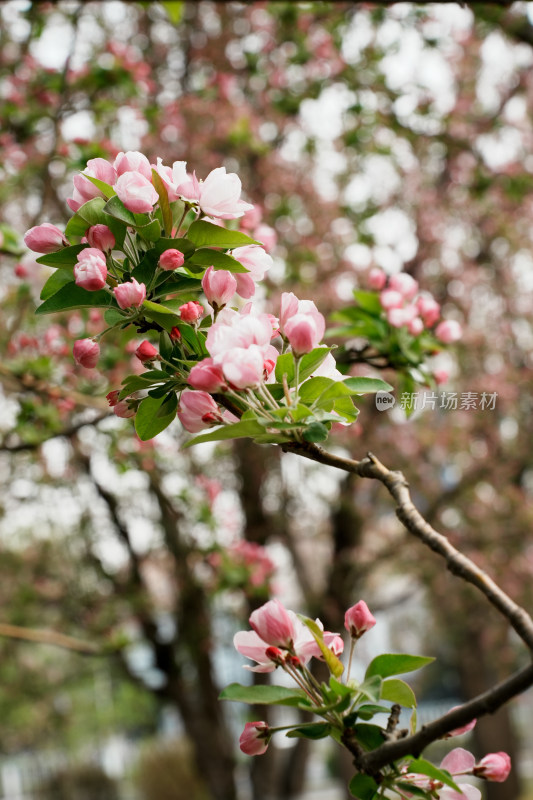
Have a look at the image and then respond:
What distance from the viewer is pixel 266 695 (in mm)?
802

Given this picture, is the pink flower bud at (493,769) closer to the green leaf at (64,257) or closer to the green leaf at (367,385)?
the green leaf at (367,385)

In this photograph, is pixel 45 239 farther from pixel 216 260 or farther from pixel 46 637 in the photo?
pixel 46 637

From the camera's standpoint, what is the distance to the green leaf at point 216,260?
90 cm

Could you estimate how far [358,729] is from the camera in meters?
0.81

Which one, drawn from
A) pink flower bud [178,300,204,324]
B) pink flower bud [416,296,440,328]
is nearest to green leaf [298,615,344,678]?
pink flower bud [178,300,204,324]

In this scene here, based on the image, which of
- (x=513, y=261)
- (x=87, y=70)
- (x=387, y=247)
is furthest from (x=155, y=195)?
(x=513, y=261)

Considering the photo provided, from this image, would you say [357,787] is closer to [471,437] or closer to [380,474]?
[380,474]

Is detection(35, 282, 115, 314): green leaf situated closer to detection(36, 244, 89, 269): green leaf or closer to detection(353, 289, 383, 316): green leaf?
detection(36, 244, 89, 269): green leaf

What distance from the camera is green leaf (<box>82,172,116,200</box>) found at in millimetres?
870

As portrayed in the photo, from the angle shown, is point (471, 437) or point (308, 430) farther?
point (471, 437)

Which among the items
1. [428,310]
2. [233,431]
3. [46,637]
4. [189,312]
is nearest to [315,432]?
[233,431]

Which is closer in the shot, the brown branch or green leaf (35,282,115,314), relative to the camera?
green leaf (35,282,115,314)

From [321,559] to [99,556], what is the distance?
3315 millimetres

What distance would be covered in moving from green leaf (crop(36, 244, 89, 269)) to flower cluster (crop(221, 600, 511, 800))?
0.42 m
